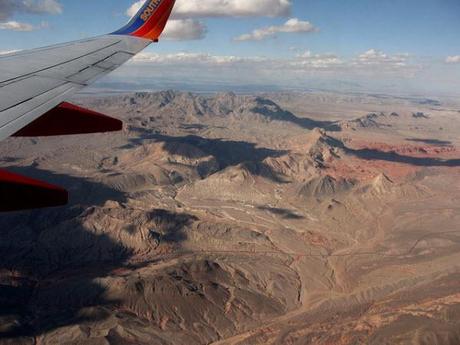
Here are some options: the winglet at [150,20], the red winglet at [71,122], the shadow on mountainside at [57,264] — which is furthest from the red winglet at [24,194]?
the shadow on mountainside at [57,264]

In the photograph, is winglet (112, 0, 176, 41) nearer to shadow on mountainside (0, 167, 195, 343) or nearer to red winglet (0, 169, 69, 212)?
red winglet (0, 169, 69, 212)

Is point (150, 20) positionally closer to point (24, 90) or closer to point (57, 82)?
point (57, 82)

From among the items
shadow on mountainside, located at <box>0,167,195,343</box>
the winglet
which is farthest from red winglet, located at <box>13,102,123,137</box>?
shadow on mountainside, located at <box>0,167,195,343</box>

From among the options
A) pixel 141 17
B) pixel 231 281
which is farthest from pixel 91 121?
pixel 231 281

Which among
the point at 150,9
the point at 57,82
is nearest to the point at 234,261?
the point at 150,9

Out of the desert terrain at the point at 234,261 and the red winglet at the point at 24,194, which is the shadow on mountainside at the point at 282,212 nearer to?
the desert terrain at the point at 234,261

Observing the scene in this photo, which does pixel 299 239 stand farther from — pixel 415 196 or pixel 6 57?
pixel 6 57
